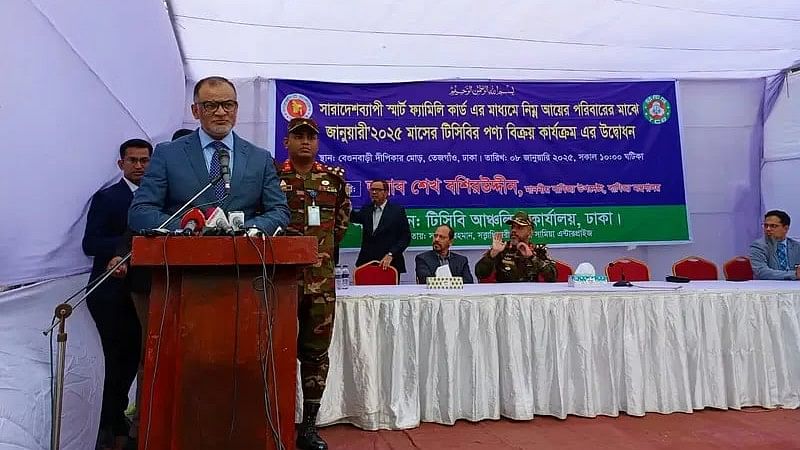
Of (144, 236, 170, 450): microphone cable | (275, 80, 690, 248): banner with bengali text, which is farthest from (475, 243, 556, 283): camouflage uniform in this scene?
(144, 236, 170, 450): microphone cable

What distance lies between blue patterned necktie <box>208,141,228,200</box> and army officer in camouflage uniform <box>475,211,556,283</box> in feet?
7.59

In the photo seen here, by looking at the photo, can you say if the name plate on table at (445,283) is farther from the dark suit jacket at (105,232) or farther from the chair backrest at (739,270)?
the chair backrest at (739,270)

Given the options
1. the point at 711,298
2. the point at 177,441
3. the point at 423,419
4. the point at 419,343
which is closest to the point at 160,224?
the point at 177,441

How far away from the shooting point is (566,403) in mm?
2523

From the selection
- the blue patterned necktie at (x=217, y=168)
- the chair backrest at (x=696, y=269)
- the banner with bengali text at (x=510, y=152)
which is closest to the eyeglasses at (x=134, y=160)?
the blue patterned necktie at (x=217, y=168)

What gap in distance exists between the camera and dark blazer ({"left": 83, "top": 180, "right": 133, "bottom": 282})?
6.63 ft

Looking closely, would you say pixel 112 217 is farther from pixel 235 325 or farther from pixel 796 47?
pixel 796 47

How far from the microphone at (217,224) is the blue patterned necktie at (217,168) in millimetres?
255

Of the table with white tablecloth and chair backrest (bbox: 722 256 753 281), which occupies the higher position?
chair backrest (bbox: 722 256 753 281)

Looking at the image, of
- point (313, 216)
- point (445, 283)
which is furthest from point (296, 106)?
point (313, 216)

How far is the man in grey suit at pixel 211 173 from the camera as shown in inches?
58.2

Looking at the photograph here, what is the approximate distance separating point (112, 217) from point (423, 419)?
1.68 metres

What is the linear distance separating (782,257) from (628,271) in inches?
43.2

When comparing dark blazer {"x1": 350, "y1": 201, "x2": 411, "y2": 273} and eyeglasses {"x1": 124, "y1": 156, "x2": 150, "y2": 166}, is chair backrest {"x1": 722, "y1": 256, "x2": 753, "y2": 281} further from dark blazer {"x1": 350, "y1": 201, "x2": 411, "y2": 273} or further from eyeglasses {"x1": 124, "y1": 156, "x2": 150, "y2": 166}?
eyeglasses {"x1": 124, "y1": 156, "x2": 150, "y2": 166}
